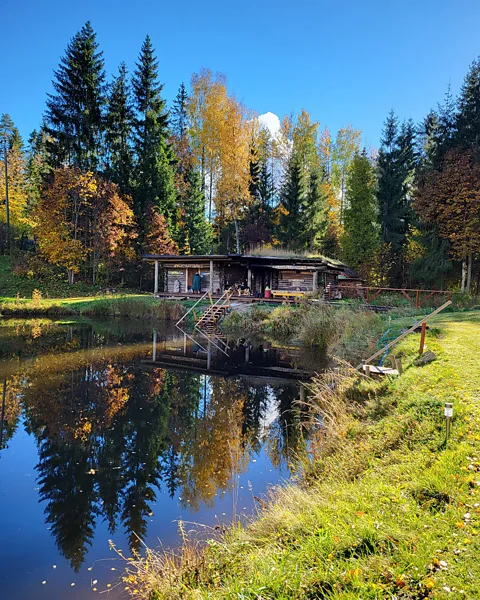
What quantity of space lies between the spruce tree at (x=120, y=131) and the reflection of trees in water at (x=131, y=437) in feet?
81.1

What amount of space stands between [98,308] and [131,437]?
19454 mm

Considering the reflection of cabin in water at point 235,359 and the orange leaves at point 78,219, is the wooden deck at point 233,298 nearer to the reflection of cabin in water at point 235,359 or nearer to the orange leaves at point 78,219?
the reflection of cabin in water at point 235,359

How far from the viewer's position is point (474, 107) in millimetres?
26984

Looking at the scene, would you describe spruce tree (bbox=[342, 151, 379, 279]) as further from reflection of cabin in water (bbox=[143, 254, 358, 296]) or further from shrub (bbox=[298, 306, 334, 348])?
shrub (bbox=[298, 306, 334, 348])

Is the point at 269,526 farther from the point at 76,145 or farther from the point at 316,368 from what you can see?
the point at 76,145

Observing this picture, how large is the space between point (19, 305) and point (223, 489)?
22.3m

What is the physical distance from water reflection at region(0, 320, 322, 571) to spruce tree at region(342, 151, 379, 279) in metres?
19.7

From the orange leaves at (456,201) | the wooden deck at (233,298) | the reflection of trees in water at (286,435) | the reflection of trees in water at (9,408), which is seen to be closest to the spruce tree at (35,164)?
the wooden deck at (233,298)

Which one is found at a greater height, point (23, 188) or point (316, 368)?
point (23, 188)

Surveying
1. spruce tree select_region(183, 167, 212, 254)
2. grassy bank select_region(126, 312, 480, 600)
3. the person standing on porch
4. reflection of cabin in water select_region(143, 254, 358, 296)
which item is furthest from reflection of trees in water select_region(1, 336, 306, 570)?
spruce tree select_region(183, 167, 212, 254)

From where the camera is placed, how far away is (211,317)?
21547mm

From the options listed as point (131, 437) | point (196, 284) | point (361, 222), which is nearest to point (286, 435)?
point (131, 437)

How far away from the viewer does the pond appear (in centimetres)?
449

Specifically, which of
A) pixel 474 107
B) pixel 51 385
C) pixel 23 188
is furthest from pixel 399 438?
pixel 23 188
